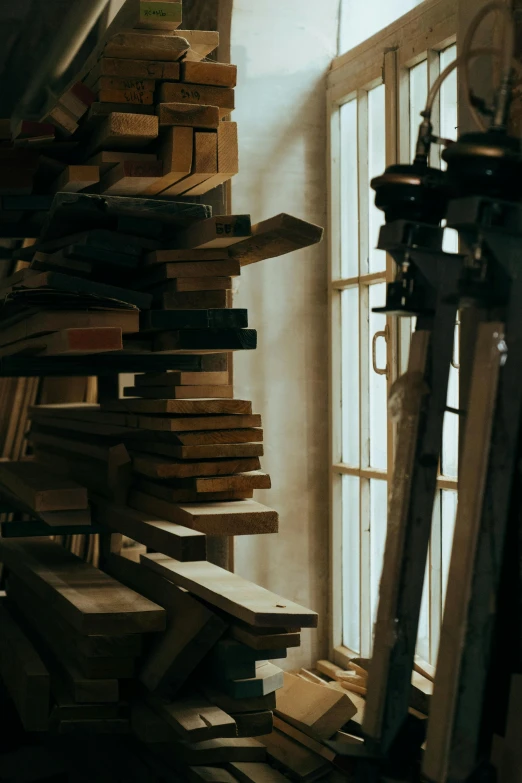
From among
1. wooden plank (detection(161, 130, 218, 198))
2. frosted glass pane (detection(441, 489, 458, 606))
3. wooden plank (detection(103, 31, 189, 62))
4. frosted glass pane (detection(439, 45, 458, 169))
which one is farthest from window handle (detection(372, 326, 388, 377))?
wooden plank (detection(103, 31, 189, 62))

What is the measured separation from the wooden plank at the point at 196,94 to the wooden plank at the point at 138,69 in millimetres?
43

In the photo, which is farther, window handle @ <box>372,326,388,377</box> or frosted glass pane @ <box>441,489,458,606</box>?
window handle @ <box>372,326,388,377</box>

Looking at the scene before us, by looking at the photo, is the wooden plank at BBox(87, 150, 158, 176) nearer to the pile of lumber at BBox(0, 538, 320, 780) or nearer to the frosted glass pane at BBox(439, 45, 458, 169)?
the frosted glass pane at BBox(439, 45, 458, 169)

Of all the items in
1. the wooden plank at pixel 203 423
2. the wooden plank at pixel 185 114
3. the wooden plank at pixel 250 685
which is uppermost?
the wooden plank at pixel 185 114

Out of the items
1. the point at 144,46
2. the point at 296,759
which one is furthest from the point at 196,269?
the point at 296,759

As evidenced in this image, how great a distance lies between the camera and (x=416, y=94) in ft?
14.9

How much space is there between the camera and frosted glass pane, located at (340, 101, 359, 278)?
5172mm

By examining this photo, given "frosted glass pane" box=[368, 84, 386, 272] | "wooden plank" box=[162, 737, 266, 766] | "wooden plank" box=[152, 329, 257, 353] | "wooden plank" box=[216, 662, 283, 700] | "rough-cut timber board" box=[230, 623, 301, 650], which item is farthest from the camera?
"frosted glass pane" box=[368, 84, 386, 272]

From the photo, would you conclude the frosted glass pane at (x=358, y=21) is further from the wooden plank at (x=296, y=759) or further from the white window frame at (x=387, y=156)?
the wooden plank at (x=296, y=759)

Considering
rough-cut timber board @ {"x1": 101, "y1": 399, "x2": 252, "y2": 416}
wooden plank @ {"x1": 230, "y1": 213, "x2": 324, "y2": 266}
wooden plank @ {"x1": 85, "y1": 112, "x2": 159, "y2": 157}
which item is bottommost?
rough-cut timber board @ {"x1": 101, "y1": 399, "x2": 252, "y2": 416}

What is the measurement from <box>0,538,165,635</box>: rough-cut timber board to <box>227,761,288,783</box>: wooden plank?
0.86m

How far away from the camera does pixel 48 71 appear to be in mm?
5898

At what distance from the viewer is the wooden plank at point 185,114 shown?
12.3ft

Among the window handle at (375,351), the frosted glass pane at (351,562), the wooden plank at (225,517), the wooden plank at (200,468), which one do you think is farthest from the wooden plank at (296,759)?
the window handle at (375,351)
